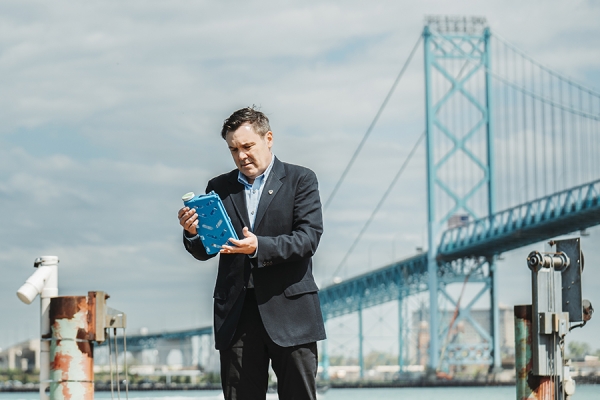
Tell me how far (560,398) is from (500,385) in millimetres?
33117

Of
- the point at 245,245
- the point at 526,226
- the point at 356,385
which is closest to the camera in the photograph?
the point at 245,245

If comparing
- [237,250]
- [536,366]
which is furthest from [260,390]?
[536,366]

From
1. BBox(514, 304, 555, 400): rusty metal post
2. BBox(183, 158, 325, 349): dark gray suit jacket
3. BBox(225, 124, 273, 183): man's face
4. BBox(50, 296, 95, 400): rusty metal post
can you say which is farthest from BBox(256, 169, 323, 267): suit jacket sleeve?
BBox(514, 304, 555, 400): rusty metal post

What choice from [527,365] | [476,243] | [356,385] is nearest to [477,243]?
[476,243]

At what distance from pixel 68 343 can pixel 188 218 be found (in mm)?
1445

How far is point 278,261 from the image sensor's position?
2.78 m

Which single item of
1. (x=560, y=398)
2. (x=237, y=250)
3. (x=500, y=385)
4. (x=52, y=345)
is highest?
(x=237, y=250)

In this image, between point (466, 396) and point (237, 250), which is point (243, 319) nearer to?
point (237, 250)

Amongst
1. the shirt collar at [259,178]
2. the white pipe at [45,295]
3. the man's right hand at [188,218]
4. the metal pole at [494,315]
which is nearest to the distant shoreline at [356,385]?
the metal pole at [494,315]

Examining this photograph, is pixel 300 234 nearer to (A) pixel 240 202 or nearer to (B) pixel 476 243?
(A) pixel 240 202

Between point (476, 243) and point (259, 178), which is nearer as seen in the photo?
point (259, 178)

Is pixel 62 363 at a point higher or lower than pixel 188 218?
lower

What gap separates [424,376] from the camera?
3750 cm

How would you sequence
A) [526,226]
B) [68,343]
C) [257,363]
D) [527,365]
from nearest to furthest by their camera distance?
[257,363]
[68,343]
[527,365]
[526,226]
